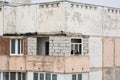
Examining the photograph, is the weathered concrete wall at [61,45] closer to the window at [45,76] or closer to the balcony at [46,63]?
the balcony at [46,63]

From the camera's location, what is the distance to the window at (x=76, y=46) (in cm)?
3033

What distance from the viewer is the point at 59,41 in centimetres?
2947

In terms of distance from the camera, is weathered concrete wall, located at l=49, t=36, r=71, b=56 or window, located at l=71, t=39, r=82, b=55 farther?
window, located at l=71, t=39, r=82, b=55

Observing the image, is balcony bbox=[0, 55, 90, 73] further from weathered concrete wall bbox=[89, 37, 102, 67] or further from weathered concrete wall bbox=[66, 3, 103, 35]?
weathered concrete wall bbox=[66, 3, 103, 35]

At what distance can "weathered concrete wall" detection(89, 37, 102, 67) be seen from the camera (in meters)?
31.3

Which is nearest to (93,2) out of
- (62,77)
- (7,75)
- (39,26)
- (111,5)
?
(111,5)

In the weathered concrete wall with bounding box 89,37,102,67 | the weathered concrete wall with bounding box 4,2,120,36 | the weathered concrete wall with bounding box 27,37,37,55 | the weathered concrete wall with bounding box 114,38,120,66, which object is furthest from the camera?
the weathered concrete wall with bounding box 114,38,120,66

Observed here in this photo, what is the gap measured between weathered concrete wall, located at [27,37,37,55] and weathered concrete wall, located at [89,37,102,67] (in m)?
4.73

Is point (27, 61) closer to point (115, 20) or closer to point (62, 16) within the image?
point (62, 16)

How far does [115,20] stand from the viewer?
1320 inches

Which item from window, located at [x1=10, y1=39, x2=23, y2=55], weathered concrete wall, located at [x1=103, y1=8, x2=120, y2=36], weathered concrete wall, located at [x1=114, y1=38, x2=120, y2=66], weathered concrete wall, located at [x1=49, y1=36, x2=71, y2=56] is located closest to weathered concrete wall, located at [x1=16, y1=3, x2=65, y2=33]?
weathered concrete wall, located at [x1=49, y1=36, x2=71, y2=56]

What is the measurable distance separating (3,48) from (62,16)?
6.05 m

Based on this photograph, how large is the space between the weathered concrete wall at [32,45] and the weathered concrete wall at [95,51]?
4.73m

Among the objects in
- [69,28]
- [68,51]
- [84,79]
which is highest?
[69,28]
